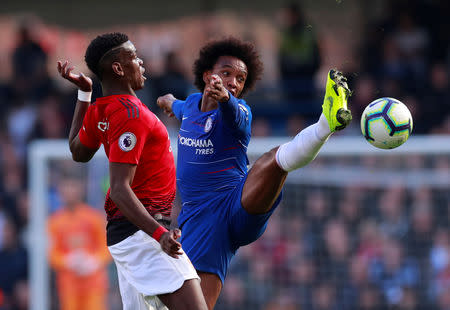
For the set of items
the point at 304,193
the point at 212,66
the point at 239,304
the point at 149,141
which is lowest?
the point at 239,304

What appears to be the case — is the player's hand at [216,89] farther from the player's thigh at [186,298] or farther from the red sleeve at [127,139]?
the player's thigh at [186,298]

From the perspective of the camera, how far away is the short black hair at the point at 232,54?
566 centimetres

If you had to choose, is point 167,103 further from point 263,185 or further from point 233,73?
point 263,185

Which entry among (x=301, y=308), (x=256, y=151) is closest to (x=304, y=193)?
(x=256, y=151)

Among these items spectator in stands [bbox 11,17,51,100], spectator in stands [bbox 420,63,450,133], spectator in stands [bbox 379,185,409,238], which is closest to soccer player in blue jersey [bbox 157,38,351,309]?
spectator in stands [bbox 379,185,409,238]

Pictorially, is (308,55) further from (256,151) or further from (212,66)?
(212,66)

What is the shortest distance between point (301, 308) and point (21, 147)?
5679 mm

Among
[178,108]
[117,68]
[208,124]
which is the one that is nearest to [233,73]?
[208,124]

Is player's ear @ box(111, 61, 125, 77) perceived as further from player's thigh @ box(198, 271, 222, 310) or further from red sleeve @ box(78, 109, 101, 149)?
player's thigh @ box(198, 271, 222, 310)

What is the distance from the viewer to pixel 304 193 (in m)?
9.22

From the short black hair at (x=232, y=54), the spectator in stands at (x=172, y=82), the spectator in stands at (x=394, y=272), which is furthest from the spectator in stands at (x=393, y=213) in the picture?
the spectator in stands at (x=172, y=82)

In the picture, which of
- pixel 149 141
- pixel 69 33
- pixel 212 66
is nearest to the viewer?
pixel 149 141

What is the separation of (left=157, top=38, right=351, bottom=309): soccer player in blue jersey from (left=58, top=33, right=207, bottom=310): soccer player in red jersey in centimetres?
64

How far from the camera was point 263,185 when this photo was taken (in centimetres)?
485
